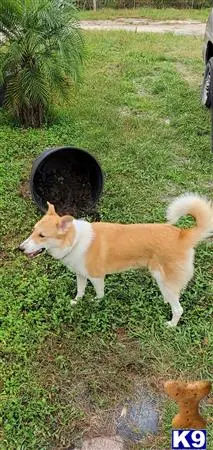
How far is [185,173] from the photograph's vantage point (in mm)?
6289

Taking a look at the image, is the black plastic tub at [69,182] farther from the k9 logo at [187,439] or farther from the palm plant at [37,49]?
the k9 logo at [187,439]

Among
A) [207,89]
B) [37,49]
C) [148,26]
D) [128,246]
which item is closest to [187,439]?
[128,246]

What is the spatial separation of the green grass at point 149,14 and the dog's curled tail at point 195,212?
15.2 m

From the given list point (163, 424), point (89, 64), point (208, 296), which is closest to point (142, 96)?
point (89, 64)

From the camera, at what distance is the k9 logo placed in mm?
1944

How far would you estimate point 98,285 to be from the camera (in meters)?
4.00

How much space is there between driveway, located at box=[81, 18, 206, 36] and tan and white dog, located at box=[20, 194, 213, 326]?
12.4m

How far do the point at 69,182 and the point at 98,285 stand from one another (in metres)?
1.97

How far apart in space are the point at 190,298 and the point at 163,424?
1.26 metres

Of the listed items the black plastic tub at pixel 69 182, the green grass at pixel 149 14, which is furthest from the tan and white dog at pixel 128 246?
the green grass at pixel 149 14

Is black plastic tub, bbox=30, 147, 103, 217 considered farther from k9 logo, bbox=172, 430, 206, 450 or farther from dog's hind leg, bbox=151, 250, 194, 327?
k9 logo, bbox=172, 430, 206, 450

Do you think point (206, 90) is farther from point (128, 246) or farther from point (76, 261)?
point (76, 261)

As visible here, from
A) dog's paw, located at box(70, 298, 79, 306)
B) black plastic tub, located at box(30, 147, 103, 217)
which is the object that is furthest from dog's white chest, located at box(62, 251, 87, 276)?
black plastic tub, located at box(30, 147, 103, 217)

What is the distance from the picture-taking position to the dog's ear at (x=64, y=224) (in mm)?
3592
